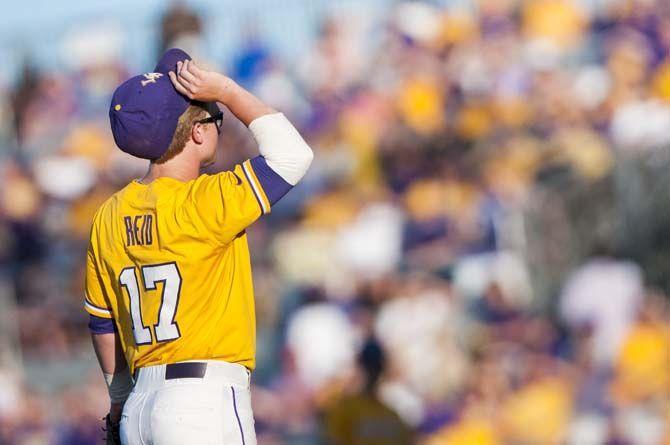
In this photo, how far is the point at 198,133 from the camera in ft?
12.5

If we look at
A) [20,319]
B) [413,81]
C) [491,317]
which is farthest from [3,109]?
[491,317]

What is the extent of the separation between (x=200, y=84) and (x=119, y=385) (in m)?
1.13

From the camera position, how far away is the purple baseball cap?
369cm

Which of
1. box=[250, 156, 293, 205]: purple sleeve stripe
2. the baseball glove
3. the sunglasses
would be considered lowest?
the baseball glove

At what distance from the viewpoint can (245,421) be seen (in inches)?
144

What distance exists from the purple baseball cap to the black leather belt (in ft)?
2.28

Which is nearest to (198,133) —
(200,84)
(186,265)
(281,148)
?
(200,84)

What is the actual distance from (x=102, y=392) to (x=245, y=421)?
731 cm

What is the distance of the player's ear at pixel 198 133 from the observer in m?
3.80

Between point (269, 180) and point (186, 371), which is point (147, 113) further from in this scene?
point (186, 371)

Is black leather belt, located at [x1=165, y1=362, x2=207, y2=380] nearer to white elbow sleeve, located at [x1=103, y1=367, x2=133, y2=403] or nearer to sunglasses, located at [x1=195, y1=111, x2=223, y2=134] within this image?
white elbow sleeve, located at [x1=103, y1=367, x2=133, y2=403]

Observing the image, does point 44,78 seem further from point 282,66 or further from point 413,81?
point 413,81

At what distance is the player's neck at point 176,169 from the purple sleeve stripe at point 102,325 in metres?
0.52

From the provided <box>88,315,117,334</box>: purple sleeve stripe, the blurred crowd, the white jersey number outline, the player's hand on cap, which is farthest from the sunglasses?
the blurred crowd
